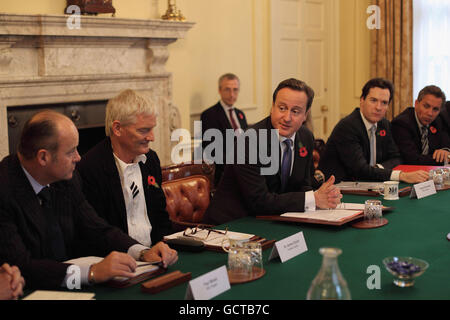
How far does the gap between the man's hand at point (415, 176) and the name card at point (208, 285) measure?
2166 mm

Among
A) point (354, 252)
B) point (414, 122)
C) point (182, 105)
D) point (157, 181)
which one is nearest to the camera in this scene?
point (354, 252)

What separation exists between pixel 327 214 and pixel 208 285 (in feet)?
3.64

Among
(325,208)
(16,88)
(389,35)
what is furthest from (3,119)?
(389,35)

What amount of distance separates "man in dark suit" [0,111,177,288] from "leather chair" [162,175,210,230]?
0.97 metres

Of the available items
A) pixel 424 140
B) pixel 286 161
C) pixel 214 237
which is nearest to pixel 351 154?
pixel 286 161

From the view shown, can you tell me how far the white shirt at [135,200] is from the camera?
2816 millimetres

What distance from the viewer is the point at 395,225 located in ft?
8.82

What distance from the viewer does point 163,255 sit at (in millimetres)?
2100

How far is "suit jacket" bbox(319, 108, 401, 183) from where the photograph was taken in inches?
160

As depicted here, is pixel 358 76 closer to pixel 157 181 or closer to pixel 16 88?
pixel 16 88

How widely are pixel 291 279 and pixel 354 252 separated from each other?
401 mm

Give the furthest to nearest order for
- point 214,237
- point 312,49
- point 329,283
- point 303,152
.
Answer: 1. point 312,49
2. point 303,152
3. point 214,237
4. point 329,283

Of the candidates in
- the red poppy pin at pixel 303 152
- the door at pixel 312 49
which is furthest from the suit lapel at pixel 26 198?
the door at pixel 312 49

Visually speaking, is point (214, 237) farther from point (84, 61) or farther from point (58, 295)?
point (84, 61)
